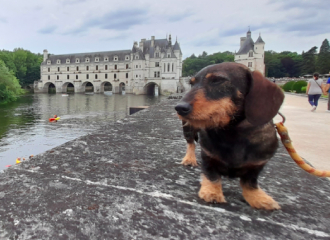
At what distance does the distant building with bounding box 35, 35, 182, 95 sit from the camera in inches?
2429

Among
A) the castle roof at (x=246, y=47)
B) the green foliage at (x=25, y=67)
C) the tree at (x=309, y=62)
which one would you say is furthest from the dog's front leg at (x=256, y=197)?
the green foliage at (x=25, y=67)

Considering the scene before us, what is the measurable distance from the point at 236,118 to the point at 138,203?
84 centimetres

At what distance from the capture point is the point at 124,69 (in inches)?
2731

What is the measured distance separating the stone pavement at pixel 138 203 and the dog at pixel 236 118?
22cm

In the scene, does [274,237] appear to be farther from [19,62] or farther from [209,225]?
[19,62]

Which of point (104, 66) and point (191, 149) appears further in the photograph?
point (104, 66)

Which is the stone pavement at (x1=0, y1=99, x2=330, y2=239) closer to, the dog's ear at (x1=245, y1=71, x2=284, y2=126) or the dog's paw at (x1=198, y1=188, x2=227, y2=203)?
the dog's paw at (x1=198, y1=188, x2=227, y2=203)

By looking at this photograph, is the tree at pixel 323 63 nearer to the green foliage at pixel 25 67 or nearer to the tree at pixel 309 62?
the tree at pixel 309 62

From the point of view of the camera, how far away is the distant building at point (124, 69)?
2429 inches

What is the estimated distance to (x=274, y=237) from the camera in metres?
1.23

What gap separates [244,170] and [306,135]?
15.8 ft

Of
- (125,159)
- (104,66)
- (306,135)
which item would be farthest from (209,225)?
(104,66)

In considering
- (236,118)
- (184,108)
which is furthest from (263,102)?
(184,108)

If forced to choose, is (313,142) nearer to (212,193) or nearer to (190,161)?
(190,161)
